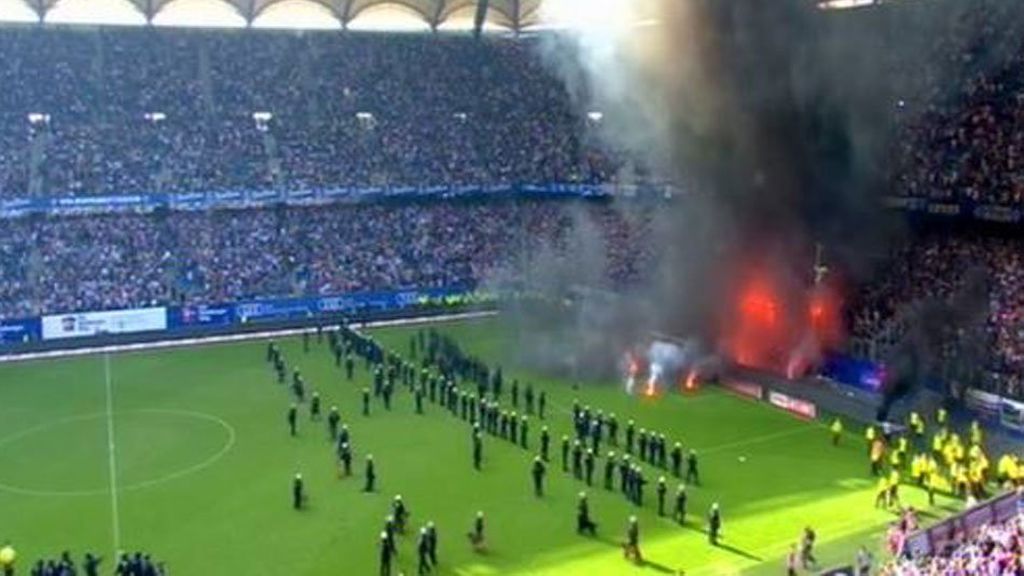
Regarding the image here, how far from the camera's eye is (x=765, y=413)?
26.7 metres

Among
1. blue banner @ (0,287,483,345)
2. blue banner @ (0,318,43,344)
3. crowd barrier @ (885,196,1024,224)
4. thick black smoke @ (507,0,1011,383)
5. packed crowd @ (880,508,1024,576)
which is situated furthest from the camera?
blue banner @ (0,287,483,345)

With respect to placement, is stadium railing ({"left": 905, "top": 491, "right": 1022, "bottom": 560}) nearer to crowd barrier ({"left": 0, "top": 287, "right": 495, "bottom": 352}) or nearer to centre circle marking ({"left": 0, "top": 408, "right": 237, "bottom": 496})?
centre circle marking ({"left": 0, "top": 408, "right": 237, "bottom": 496})

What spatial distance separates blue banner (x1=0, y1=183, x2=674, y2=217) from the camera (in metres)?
38.3

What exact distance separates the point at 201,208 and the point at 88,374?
1096cm

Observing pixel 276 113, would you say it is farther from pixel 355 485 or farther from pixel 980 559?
pixel 980 559

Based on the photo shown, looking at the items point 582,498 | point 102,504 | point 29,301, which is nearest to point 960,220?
point 582,498

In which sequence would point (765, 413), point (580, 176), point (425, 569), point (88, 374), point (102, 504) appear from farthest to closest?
point (580, 176) → point (88, 374) → point (765, 413) → point (102, 504) → point (425, 569)

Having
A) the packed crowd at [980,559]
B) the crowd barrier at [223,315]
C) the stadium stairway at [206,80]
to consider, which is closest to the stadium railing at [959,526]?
the packed crowd at [980,559]

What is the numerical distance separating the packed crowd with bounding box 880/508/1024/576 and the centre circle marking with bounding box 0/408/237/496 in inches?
563

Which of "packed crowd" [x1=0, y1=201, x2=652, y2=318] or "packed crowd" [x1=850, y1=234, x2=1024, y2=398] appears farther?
"packed crowd" [x1=0, y1=201, x2=652, y2=318]

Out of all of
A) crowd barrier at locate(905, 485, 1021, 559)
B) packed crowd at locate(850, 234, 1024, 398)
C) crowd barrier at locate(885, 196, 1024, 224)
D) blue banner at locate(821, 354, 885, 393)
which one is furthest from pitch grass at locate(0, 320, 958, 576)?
crowd barrier at locate(885, 196, 1024, 224)

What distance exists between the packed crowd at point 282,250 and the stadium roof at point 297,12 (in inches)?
396

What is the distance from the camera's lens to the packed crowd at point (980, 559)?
503 inches

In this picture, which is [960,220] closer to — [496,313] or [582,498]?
[496,313]
